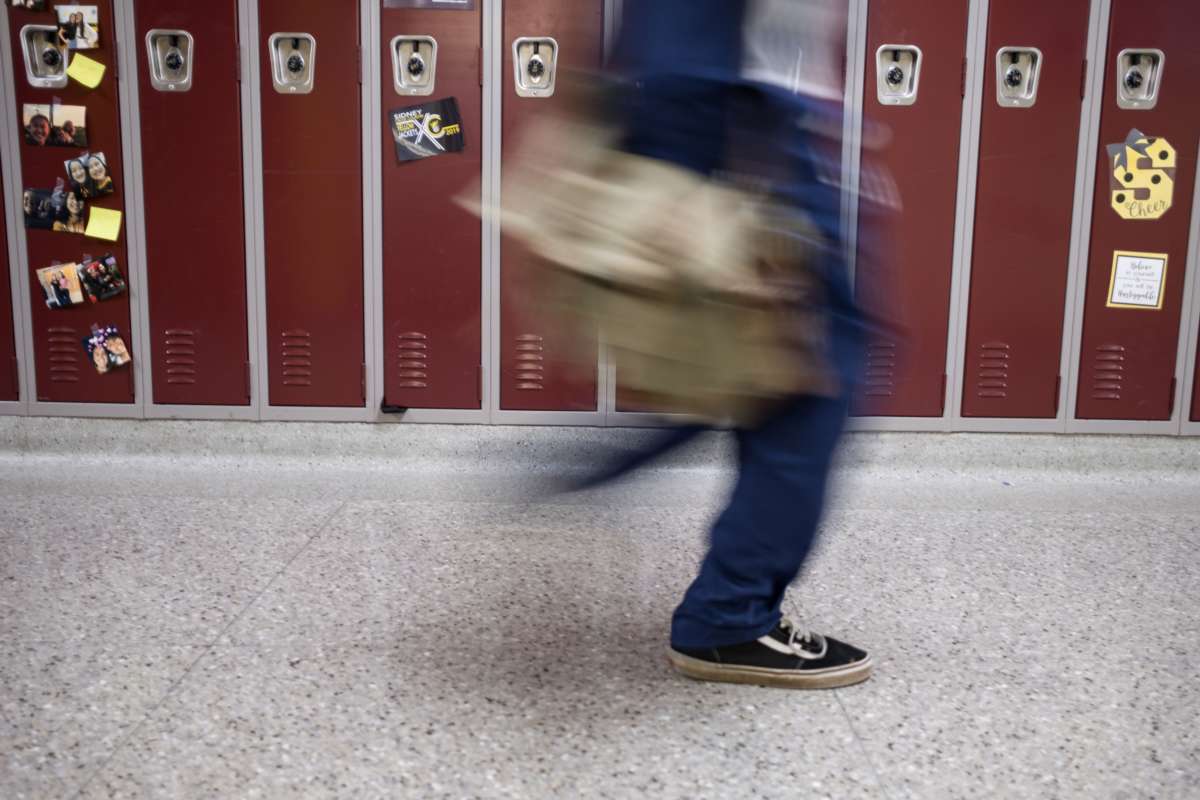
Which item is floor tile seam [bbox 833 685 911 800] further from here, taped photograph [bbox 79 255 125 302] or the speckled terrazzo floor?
taped photograph [bbox 79 255 125 302]

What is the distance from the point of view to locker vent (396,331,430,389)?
363 centimetres

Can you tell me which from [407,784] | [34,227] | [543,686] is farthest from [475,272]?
[407,784]

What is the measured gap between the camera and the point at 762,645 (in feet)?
5.91

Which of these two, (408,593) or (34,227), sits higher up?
(34,227)

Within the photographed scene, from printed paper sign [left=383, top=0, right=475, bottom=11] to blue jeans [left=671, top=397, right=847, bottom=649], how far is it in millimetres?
2375

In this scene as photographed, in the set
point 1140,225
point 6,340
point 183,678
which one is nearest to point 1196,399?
point 1140,225

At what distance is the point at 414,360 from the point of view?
11.9 feet

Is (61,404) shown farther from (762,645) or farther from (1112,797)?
(1112,797)

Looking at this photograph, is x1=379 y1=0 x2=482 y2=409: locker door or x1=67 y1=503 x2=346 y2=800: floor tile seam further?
x1=379 y1=0 x2=482 y2=409: locker door

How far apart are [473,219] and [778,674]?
225 centimetres

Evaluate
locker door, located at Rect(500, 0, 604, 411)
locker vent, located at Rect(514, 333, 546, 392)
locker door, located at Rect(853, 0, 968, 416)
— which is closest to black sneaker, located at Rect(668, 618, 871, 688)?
locker door, located at Rect(500, 0, 604, 411)

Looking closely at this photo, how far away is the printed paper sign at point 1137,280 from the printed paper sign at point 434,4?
2.44m

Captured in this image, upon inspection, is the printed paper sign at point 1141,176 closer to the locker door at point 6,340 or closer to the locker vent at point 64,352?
the locker vent at point 64,352

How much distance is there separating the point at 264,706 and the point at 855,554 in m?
1.50
